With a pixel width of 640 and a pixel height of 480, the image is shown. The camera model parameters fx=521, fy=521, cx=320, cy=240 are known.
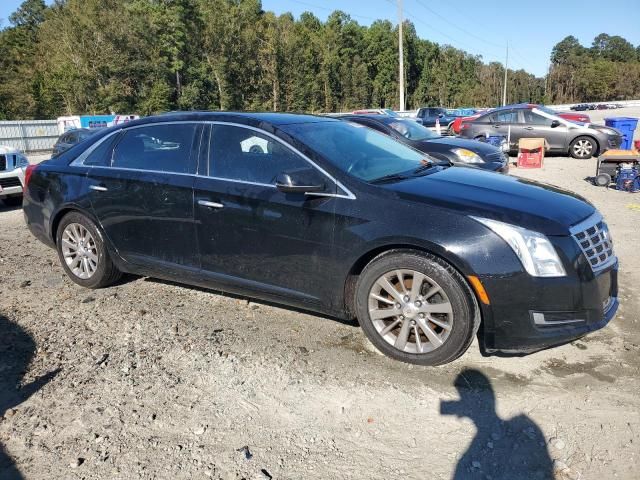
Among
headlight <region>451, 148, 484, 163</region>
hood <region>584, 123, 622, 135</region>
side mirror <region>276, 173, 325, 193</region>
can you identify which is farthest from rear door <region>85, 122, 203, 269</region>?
hood <region>584, 123, 622, 135</region>

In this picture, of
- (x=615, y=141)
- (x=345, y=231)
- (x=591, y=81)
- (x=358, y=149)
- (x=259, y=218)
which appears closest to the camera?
(x=345, y=231)

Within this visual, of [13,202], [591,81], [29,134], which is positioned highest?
[591,81]

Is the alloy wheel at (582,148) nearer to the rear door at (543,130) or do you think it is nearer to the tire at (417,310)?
the rear door at (543,130)

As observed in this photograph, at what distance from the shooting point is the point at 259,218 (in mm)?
3826

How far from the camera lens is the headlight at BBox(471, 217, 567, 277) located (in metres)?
3.09

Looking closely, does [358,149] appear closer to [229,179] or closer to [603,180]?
[229,179]

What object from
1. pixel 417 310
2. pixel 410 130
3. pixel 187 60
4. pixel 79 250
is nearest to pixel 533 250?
pixel 417 310

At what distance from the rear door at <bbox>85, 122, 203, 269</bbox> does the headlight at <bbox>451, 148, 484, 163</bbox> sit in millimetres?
6034

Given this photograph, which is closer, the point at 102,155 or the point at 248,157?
the point at 248,157

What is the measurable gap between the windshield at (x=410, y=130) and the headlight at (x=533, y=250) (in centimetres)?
698

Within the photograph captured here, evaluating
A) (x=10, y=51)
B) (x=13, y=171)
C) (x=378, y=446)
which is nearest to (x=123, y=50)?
(x=10, y=51)

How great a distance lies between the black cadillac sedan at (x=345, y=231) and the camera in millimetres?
3148

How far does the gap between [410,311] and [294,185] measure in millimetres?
1140

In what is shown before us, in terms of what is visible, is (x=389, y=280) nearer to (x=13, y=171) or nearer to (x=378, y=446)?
(x=378, y=446)
